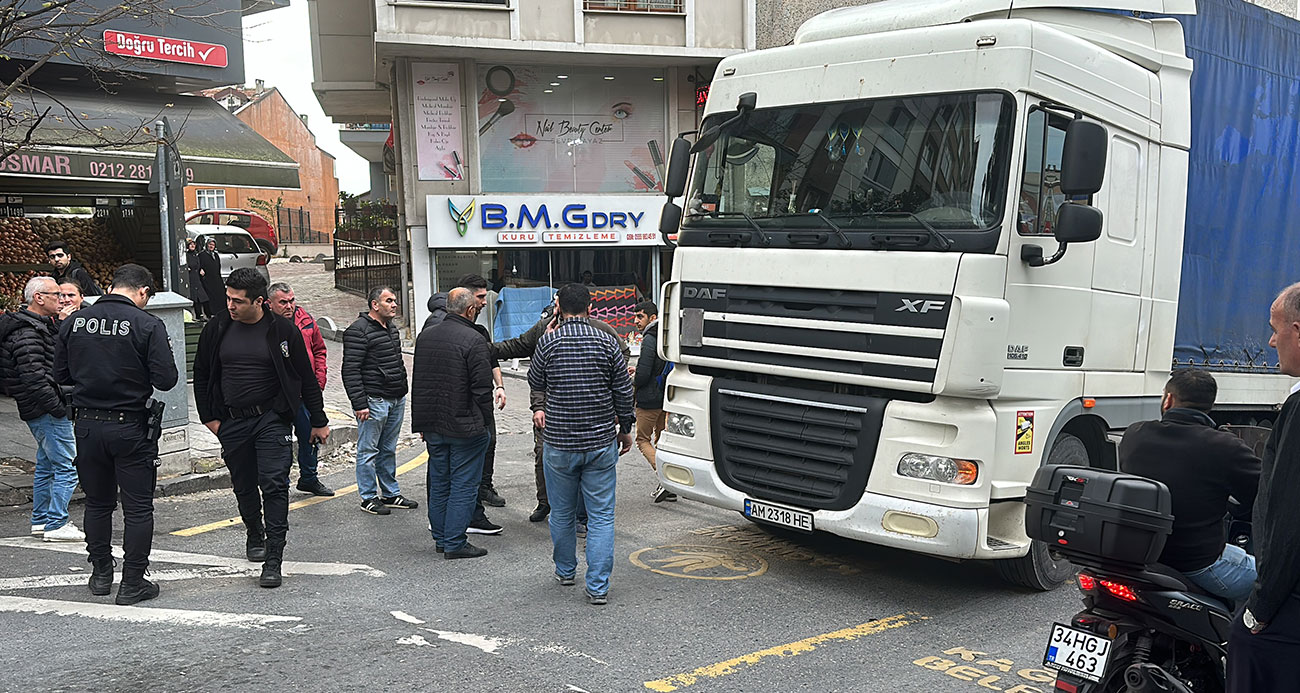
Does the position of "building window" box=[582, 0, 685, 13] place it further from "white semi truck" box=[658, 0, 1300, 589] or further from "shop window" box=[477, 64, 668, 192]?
"white semi truck" box=[658, 0, 1300, 589]

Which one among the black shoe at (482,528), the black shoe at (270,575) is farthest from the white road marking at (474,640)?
the black shoe at (482,528)

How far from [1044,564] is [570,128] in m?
18.0

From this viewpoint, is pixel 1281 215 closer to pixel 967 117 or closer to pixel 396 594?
pixel 967 117

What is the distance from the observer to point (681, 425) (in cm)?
681

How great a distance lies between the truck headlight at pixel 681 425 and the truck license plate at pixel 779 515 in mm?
622

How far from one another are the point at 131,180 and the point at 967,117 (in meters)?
12.6

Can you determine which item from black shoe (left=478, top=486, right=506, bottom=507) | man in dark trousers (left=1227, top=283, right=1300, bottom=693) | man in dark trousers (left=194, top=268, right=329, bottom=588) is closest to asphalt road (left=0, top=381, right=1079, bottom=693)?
man in dark trousers (left=194, top=268, right=329, bottom=588)

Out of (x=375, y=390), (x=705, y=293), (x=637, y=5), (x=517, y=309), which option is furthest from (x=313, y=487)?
(x=637, y=5)

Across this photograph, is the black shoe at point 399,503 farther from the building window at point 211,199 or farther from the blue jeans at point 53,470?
the building window at point 211,199

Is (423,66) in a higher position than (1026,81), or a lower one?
higher

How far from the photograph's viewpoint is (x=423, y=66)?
71.3 feet

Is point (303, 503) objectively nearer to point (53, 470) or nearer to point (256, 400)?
point (53, 470)

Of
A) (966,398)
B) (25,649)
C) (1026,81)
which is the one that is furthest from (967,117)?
(25,649)

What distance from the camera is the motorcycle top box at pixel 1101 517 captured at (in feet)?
12.0
